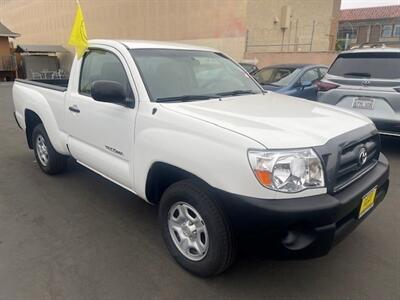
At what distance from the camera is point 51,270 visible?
266cm

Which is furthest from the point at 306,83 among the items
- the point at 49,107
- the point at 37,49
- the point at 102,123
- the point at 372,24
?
the point at 372,24

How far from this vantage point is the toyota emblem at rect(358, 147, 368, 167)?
2.54m

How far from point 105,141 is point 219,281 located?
5.37ft

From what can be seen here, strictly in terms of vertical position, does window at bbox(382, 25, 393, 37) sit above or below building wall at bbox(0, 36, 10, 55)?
above

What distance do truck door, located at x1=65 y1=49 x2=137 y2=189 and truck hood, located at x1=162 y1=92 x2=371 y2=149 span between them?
0.55 m

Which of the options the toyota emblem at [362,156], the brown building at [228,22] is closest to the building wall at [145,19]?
the brown building at [228,22]

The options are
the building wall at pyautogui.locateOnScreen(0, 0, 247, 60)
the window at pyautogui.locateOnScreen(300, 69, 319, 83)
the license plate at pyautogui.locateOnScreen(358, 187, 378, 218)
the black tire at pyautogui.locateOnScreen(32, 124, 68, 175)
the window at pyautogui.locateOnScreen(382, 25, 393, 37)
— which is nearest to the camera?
the license plate at pyautogui.locateOnScreen(358, 187, 378, 218)

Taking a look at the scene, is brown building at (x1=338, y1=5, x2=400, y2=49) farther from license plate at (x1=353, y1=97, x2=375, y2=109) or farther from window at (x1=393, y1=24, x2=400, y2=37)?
license plate at (x1=353, y1=97, x2=375, y2=109)

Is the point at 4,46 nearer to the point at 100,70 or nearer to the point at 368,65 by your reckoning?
the point at 100,70

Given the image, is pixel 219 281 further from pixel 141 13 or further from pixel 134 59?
pixel 141 13

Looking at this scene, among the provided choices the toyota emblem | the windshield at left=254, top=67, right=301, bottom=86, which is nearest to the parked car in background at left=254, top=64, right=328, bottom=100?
the windshield at left=254, top=67, right=301, bottom=86

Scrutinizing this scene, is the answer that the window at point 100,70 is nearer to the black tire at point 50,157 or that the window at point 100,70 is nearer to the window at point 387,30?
the black tire at point 50,157

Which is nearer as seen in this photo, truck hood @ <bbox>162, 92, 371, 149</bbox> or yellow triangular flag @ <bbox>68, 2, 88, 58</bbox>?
truck hood @ <bbox>162, 92, 371, 149</bbox>

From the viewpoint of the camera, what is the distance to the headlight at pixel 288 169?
206 cm
